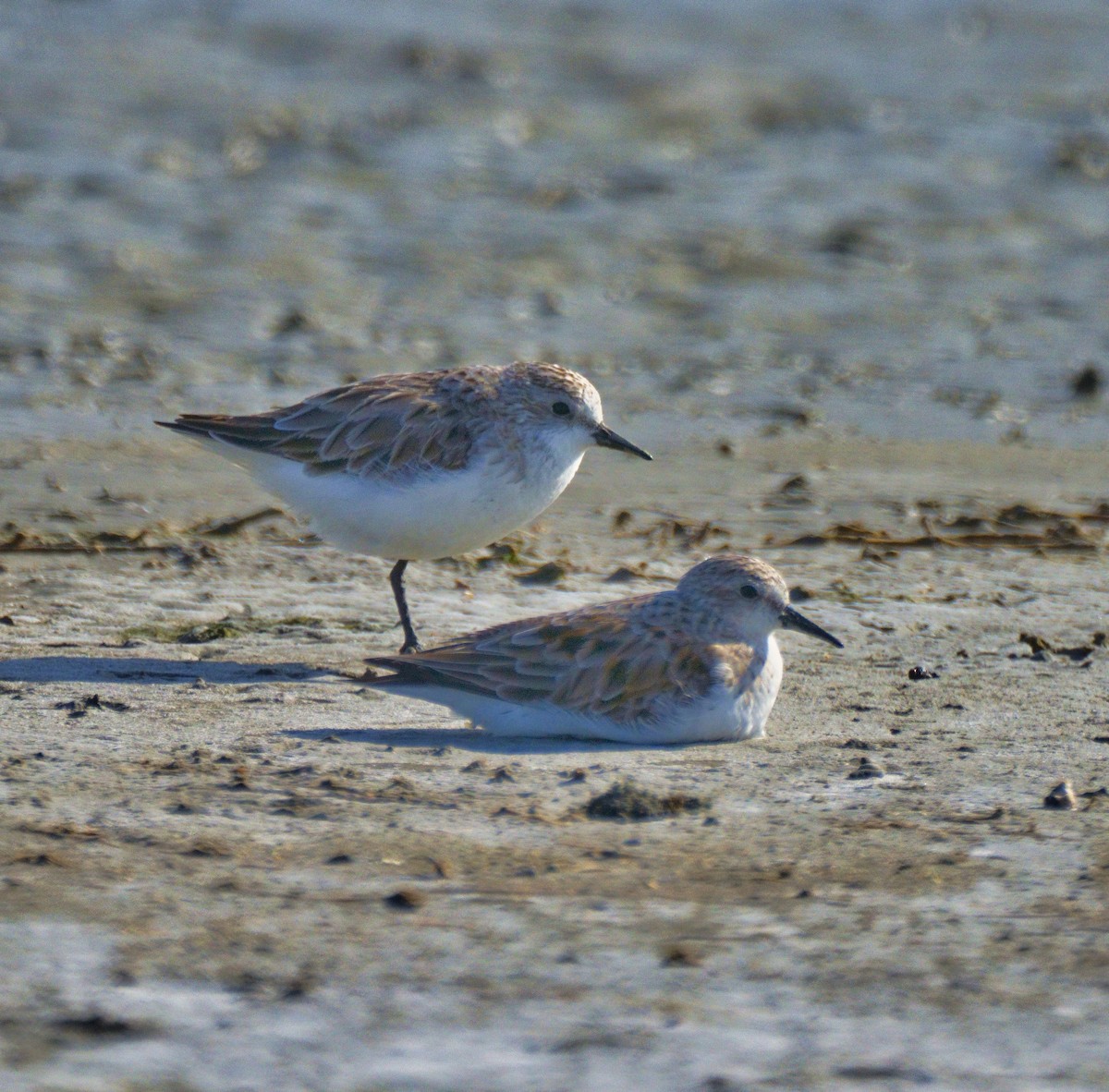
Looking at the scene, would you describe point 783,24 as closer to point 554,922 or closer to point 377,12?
point 377,12

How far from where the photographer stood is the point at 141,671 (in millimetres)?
5922

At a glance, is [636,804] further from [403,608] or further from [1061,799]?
[403,608]

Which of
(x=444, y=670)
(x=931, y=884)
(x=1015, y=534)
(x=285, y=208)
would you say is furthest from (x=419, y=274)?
(x=931, y=884)

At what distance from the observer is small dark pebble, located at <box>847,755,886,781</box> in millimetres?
5023

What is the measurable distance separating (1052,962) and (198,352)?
26.4 feet

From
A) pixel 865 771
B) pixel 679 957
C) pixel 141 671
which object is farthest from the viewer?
pixel 141 671

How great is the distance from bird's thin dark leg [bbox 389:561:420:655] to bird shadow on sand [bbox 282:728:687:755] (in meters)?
0.77

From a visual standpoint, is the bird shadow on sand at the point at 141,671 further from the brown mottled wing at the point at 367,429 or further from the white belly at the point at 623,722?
the brown mottled wing at the point at 367,429

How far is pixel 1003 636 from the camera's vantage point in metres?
6.61

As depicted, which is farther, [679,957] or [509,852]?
[509,852]

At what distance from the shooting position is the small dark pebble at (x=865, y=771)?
5023 mm

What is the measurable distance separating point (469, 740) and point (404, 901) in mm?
1341

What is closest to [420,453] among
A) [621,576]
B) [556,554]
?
[621,576]

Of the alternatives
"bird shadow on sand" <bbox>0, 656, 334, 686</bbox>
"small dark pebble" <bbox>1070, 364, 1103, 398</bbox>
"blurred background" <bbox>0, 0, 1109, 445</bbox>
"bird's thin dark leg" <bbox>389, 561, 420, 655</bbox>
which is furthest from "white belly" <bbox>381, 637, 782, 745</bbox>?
"small dark pebble" <bbox>1070, 364, 1103, 398</bbox>
